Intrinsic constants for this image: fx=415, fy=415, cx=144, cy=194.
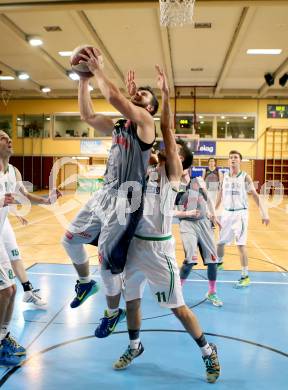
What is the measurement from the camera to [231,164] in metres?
6.12

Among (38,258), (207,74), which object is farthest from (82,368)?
(207,74)

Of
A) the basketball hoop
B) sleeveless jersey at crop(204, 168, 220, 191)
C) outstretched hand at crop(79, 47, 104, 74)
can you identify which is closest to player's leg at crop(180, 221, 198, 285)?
outstretched hand at crop(79, 47, 104, 74)

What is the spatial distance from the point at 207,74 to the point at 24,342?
1713 cm

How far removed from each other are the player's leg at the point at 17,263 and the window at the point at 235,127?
19909 mm

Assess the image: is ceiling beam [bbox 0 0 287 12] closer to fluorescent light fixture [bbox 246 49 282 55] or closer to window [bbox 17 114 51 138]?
fluorescent light fixture [bbox 246 49 282 55]

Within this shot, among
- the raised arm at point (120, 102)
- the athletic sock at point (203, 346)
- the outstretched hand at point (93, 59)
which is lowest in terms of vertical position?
the athletic sock at point (203, 346)

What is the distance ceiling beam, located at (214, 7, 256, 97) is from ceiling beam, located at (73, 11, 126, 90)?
173 inches

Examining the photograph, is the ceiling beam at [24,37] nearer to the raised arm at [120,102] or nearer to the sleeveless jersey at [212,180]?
the sleeveless jersey at [212,180]

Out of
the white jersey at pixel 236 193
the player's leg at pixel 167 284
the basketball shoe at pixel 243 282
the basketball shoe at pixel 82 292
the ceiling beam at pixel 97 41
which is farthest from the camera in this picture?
the ceiling beam at pixel 97 41

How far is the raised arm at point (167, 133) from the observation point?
286 cm

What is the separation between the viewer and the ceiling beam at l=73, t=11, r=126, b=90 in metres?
11.7

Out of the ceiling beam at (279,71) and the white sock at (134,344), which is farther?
the ceiling beam at (279,71)

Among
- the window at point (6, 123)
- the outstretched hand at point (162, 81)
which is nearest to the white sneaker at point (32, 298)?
the outstretched hand at point (162, 81)

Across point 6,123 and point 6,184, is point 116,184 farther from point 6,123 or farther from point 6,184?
point 6,123
